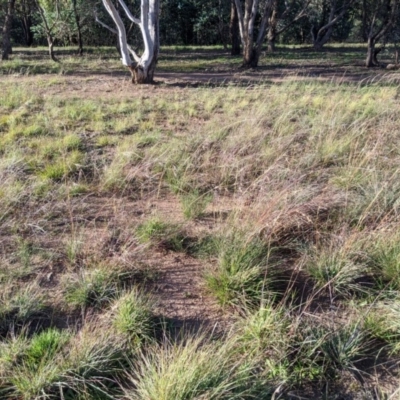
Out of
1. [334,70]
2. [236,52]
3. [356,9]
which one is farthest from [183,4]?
[334,70]

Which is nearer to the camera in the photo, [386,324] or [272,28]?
[386,324]

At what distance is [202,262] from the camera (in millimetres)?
3727

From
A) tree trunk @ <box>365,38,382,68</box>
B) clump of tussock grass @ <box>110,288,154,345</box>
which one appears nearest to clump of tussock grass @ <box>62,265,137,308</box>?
clump of tussock grass @ <box>110,288,154,345</box>

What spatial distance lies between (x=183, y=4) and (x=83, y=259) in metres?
28.4

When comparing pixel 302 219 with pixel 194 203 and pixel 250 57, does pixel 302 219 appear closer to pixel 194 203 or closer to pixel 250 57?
pixel 194 203

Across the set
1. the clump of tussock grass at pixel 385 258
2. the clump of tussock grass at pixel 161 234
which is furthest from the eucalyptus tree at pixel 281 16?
the clump of tussock grass at pixel 385 258

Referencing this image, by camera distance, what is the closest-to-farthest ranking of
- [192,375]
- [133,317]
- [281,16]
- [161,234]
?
[192,375] → [133,317] → [161,234] → [281,16]

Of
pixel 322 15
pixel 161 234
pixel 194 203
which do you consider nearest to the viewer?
pixel 161 234

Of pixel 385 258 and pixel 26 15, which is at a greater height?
pixel 26 15

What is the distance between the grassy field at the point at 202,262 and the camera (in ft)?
8.42

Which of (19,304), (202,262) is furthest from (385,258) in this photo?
(19,304)

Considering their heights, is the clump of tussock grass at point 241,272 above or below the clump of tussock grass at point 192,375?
above

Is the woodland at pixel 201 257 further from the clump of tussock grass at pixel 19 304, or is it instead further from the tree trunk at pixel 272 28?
the tree trunk at pixel 272 28

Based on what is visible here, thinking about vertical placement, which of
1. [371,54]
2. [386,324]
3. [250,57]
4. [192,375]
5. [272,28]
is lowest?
[386,324]
